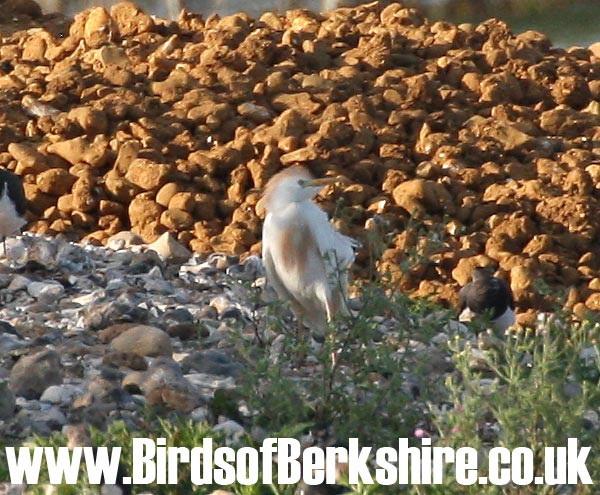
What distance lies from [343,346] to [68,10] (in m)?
13.2

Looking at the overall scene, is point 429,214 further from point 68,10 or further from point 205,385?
point 68,10

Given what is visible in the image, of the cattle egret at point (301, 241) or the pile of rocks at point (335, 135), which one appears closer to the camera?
the cattle egret at point (301, 241)

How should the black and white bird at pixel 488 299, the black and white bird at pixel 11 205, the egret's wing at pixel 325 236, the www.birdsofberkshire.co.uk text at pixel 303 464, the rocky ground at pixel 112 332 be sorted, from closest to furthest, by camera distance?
1. the www.birdsofberkshire.co.uk text at pixel 303 464
2. the rocky ground at pixel 112 332
3. the egret's wing at pixel 325 236
4. the black and white bird at pixel 488 299
5. the black and white bird at pixel 11 205

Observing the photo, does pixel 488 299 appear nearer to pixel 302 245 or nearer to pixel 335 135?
pixel 302 245

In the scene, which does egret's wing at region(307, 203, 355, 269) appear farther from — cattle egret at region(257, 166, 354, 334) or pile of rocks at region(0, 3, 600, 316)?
pile of rocks at region(0, 3, 600, 316)

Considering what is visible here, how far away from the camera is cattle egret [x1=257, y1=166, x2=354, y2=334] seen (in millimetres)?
6602

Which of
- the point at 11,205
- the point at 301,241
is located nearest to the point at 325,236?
the point at 301,241

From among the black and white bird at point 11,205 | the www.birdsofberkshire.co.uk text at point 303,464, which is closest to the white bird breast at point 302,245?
the www.birdsofberkshire.co.uk text at point 303,464

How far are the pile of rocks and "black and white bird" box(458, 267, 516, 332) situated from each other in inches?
11.2

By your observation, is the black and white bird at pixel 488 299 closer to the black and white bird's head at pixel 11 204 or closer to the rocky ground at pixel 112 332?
the rocky ground at pixel 112 332

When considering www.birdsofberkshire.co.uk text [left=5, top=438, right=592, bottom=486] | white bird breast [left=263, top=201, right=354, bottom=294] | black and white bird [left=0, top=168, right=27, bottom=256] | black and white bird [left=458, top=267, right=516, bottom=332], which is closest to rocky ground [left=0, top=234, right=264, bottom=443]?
black and white bird [left=0, top=168, right=27, bottom=256]

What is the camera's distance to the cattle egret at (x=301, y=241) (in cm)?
660

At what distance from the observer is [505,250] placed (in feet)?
26.0

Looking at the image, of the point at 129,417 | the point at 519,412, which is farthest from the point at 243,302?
the point at 519,412
